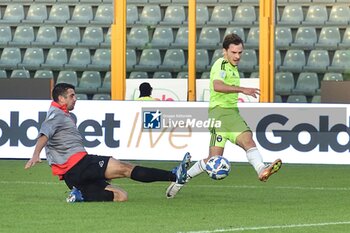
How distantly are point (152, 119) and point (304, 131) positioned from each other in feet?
8.47

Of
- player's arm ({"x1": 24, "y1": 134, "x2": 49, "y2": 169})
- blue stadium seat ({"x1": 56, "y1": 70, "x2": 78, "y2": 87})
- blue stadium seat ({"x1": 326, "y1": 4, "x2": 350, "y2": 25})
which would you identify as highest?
blue stadium seat ({"x1": 326, "y1": 4, "x2": 350, "y2": 25})

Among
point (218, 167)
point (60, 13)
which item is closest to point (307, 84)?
point (60, 13)

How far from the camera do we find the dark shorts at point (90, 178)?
13.3 meters

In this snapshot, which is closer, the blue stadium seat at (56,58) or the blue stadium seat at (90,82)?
the blue stadium seat at (90,82)

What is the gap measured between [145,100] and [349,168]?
3730mm

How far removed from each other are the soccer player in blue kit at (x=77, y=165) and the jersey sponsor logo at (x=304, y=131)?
22.9 ft

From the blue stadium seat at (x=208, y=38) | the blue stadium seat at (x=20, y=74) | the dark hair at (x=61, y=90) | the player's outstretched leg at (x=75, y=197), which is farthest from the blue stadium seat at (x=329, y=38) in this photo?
the player's outstretched leg at (x=75, y=197)

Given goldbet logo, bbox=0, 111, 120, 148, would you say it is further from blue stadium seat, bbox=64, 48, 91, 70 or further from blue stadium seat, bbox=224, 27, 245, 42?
blue stadium seat, bbox=224, 27, 245, 42

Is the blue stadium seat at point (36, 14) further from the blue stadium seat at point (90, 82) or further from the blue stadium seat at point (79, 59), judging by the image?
the blue stadium seat at point (90, 82)

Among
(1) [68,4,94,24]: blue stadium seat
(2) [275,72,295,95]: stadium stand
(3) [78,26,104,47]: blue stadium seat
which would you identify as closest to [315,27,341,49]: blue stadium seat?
(2) [275,72,295,95]: stadium stand

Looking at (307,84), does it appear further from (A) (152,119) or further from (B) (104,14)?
(B) (104,14)

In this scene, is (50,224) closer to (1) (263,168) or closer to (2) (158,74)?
(1) (263,168)

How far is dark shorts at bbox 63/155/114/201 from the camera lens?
13258 mm

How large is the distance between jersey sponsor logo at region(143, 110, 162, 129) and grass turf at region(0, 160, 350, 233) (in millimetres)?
3076
